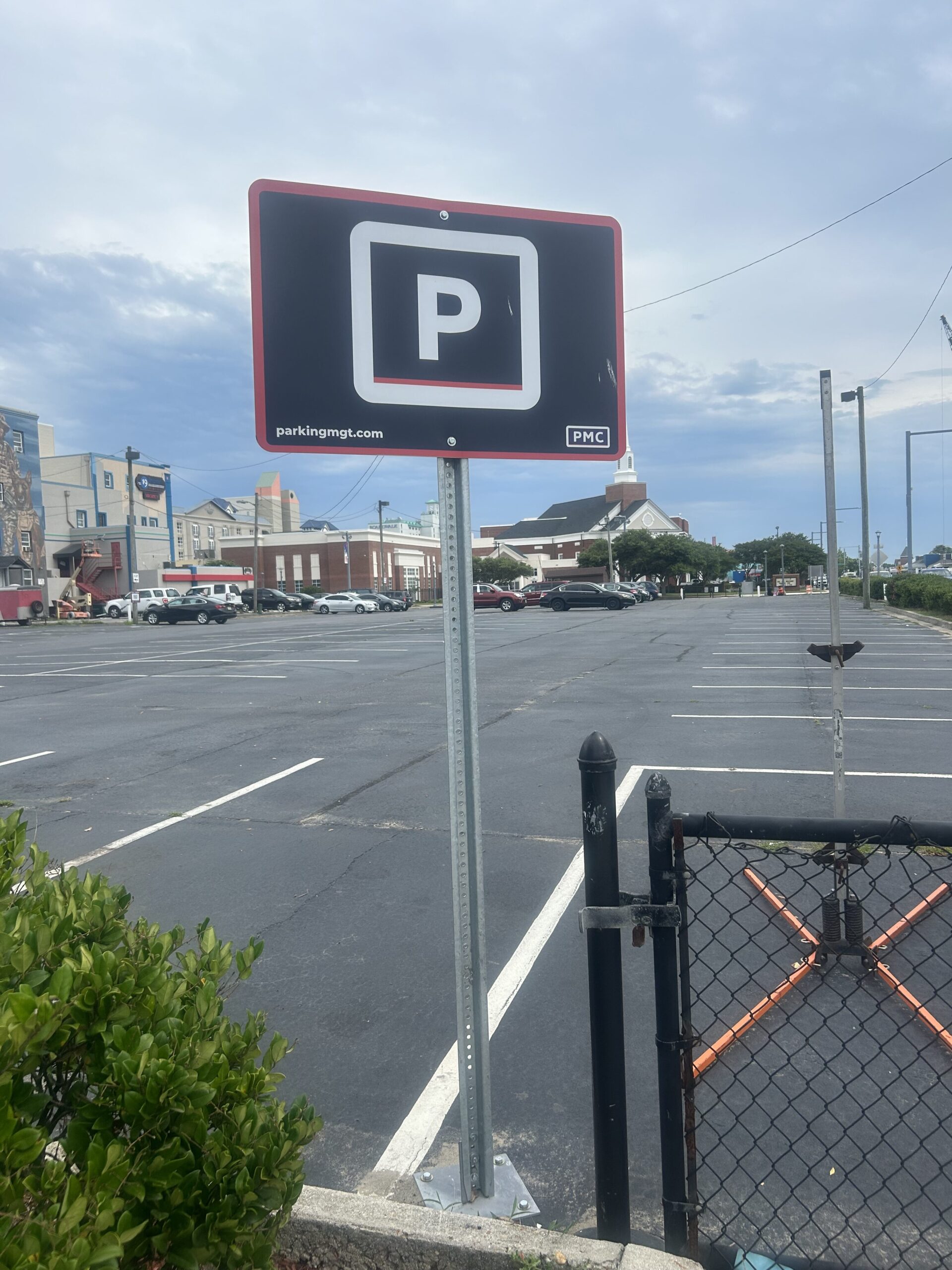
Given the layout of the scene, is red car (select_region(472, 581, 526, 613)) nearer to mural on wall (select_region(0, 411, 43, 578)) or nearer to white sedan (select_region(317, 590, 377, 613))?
white sedan (select_region(317, 590, 377, 613))

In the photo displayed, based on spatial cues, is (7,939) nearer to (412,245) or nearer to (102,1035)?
(102,1035)

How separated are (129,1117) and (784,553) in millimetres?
136608

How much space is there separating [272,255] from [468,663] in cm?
117

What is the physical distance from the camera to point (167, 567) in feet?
240

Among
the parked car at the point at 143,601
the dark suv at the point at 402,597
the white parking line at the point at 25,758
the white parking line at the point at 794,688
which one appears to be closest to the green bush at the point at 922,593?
the white parking line at the point at 794,688

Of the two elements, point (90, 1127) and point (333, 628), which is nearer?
point (90, 1127)

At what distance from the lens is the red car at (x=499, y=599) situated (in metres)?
54.8

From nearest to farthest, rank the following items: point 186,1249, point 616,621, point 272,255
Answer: point 186,1249 → point 272,255 → point 616,621

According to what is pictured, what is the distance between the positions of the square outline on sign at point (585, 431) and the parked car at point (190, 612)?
48.1 meters

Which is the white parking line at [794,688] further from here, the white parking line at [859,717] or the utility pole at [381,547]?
the utility pole at [381,547]

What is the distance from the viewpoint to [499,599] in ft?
182

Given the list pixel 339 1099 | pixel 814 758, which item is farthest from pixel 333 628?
pixel 339 1099

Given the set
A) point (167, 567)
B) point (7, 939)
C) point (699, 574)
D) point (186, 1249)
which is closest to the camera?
point (186, 1249)

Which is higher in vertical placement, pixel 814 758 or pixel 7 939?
pixel 7 939
